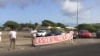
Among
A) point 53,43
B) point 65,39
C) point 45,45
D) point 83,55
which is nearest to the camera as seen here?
point 83,55

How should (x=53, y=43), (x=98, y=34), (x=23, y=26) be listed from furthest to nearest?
(x=23, y=26) → (x=98, y=34) → (x=53, y=43)

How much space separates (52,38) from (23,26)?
135528 millimetres

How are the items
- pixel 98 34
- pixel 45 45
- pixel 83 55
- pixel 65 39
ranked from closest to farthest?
pixel 83 55 → pixel 45 45 → pixel 65 39 → pixel 98 34

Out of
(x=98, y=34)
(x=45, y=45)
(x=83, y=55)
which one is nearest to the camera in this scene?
(x=83, y=55)

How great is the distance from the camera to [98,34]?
5622 centimetres

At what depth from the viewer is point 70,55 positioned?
20.2 meters

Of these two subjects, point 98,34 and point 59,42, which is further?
point 98,34

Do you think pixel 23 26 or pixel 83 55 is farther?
pixel 23 26

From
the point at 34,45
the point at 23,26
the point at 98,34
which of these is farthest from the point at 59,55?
the point at 23,26

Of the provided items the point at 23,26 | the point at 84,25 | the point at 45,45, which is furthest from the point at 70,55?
the point at 23,26

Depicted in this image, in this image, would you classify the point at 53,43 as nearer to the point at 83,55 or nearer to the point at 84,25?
the point at 83,55

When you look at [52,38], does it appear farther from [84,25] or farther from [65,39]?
[84,25]

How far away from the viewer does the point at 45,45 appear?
3328cm

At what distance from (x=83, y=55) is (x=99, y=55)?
105 cm
